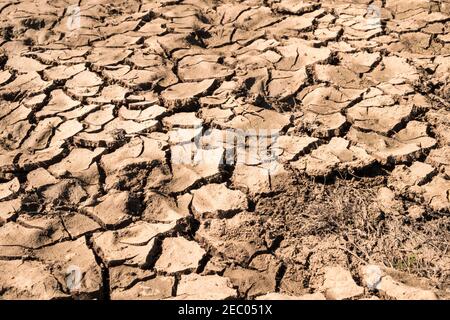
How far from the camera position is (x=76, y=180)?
2.66 meters

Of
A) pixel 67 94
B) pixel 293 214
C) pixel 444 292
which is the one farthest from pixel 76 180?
pixel 444 292

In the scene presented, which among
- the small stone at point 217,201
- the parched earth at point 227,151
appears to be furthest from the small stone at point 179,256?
the small stone at point 217,201

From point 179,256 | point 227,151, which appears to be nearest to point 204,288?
point 179,256

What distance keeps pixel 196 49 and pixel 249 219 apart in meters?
1.40

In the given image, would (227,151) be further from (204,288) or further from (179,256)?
(204,288)

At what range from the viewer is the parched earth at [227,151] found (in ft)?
7.41

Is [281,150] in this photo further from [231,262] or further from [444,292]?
[444,292]

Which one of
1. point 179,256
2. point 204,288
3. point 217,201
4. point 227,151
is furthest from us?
point 227,151

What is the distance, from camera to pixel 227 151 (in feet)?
9.07

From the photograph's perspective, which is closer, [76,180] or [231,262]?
[231,262]

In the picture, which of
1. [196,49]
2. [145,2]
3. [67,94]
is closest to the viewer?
[67,94]

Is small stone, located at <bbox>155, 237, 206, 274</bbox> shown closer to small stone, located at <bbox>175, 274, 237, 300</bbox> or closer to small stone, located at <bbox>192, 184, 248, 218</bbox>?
small stone, located at <bbox>175, 274, 237, 300</bbox>

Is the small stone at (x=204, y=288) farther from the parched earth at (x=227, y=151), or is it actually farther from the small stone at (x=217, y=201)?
the small stone at (x=217, y=201)
